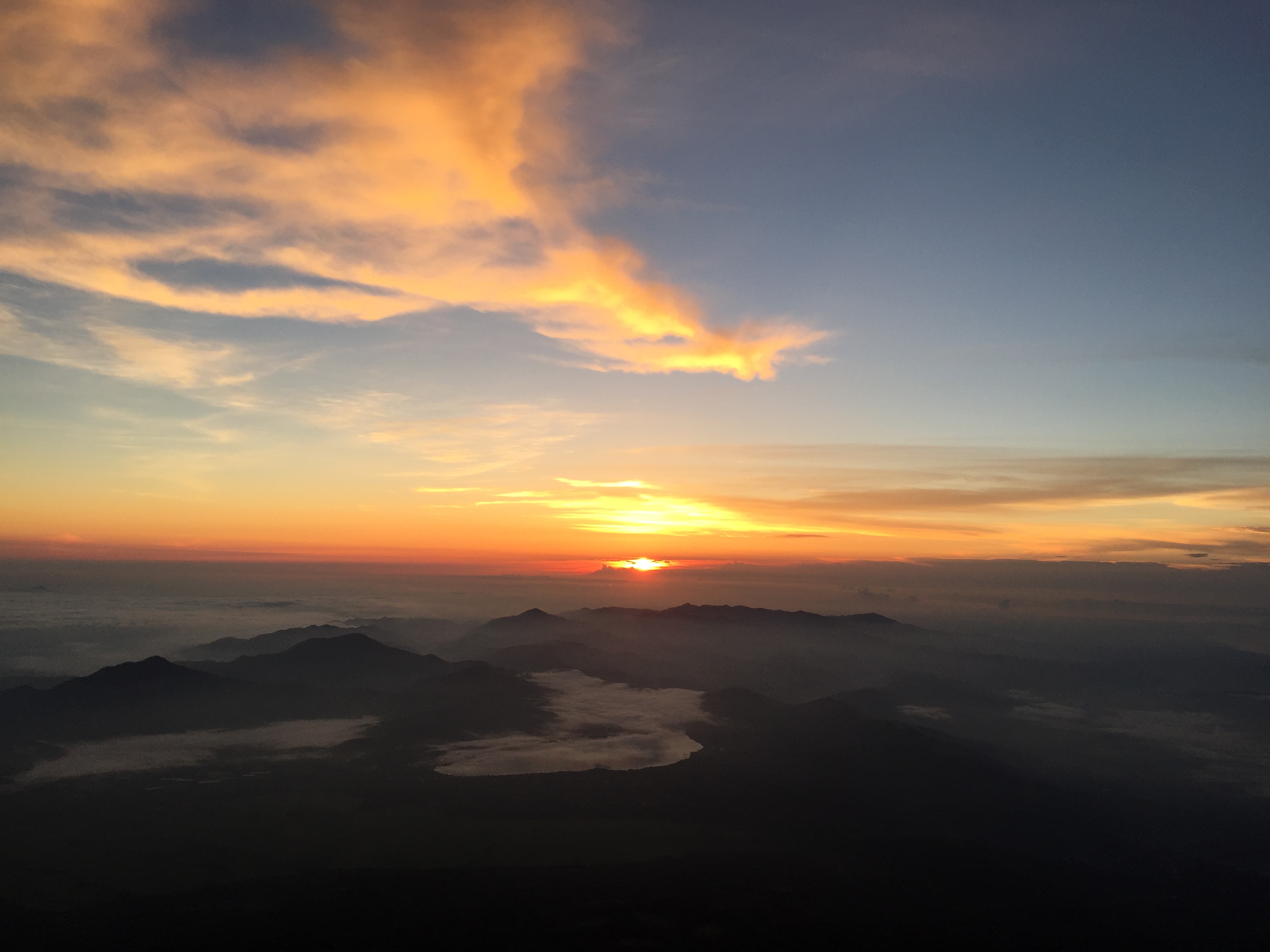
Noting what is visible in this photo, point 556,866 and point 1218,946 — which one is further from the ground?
point 556,866

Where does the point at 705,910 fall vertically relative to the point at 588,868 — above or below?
below

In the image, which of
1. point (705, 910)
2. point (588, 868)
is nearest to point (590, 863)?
point (588, 868)

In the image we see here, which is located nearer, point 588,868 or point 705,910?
point 705,910

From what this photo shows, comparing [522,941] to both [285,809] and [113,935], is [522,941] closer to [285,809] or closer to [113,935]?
[113,935]

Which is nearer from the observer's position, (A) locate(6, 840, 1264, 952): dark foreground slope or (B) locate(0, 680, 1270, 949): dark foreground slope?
(A) locate(6, 840, 1264, 952): dark foreground slope

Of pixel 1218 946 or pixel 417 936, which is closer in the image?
pixel 417 936

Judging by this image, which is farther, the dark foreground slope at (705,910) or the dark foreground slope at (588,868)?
the dark foreground slope at (588,868)

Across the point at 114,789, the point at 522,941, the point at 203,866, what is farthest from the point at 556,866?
the point at 114,789

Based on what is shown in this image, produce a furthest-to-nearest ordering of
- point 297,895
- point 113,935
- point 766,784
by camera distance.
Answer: point 766,784, point 297,895, point 113,935

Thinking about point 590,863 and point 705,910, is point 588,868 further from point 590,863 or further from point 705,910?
point 705,910

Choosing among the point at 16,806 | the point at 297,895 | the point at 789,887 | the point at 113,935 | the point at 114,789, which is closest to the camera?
the point at 113,935

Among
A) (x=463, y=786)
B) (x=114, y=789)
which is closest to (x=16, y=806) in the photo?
(x=114, y=789)
